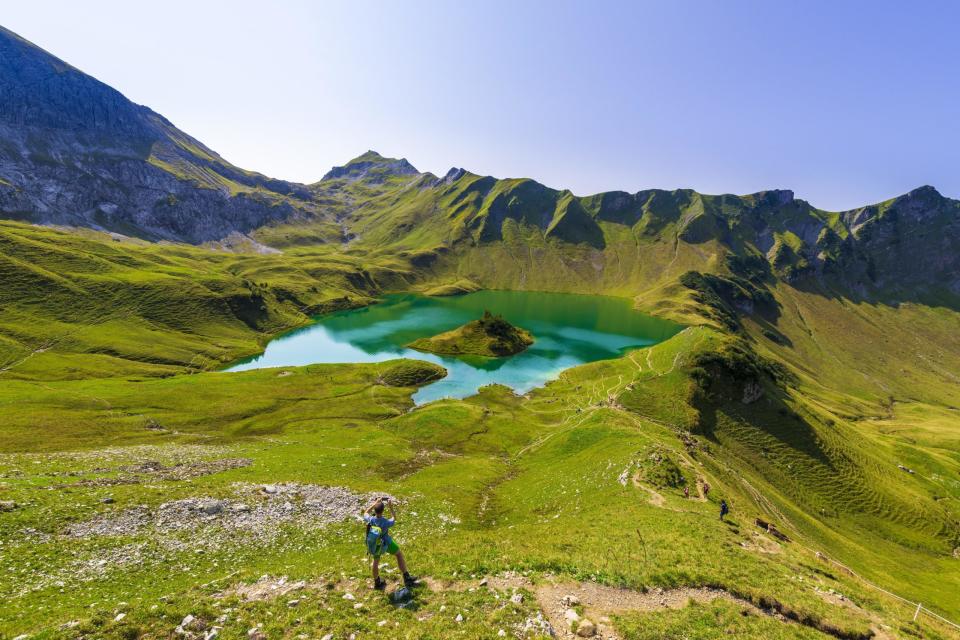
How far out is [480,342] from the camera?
157m

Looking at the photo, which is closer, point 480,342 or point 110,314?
point 110,314

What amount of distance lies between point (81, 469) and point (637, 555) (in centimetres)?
5047

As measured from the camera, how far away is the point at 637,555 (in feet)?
75.2

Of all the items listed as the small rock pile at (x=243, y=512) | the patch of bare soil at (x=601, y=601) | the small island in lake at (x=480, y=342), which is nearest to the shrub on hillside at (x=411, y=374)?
the small island in lake at (x=480, y=342)

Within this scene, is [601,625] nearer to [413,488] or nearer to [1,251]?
[413,488]

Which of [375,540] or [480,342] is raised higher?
[375,540]

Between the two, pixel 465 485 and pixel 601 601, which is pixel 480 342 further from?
pixel 601 601

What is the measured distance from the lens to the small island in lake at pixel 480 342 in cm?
15300

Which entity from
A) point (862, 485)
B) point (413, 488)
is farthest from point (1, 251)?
Result: point (862, 485)

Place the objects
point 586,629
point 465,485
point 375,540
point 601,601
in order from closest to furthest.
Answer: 1. point 586,629
2. point 375,540
3. point 601,601
4. point 465,485

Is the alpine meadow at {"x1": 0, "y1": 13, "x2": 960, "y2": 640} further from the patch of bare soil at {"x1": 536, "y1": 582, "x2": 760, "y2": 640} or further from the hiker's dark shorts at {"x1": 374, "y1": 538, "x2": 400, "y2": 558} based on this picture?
the hiker's dark shorts at {"x1": 374, "y1": 538, "x2": 400, "y2": 558}

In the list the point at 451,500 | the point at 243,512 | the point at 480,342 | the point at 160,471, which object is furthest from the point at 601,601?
the point at 480,342

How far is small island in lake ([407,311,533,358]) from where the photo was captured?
153000 millimetres

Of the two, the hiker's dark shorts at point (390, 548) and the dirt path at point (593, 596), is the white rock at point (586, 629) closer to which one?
the dirt path at point (593, 596)
